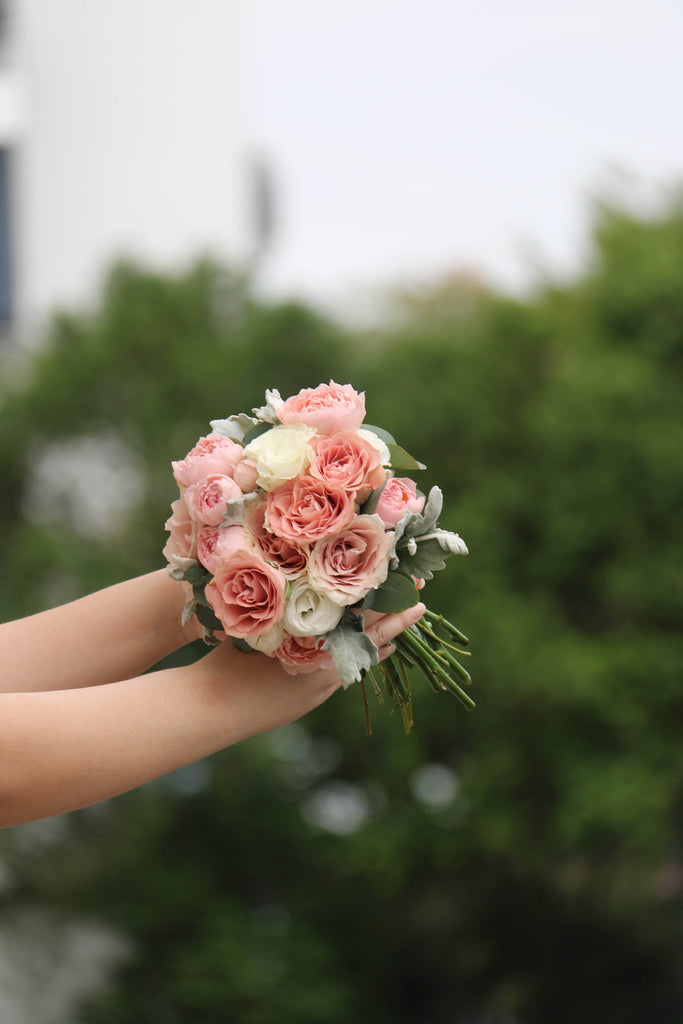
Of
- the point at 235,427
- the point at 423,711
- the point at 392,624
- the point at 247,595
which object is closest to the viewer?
the point at 247,595

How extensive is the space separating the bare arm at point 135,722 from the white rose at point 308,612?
10cm

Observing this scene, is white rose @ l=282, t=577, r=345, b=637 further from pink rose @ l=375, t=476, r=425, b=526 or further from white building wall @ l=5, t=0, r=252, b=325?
white building wall @ l=5, t=0, r=252, b=325

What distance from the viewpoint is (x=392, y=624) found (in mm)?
A: 1880

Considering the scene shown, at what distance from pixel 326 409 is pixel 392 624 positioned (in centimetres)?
36

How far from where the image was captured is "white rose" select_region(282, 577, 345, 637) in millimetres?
1776

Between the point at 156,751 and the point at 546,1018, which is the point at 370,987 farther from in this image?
the point at 156,751

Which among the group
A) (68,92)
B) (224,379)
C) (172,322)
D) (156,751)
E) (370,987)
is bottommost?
(156,751)

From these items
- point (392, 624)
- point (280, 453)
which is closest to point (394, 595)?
point (392, 624)

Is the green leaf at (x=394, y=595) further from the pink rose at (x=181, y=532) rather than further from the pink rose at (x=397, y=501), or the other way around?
the pink rose at (x=181, y=532)

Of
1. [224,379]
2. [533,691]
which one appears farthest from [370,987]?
[224,379]

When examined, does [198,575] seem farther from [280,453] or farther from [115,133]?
[115,133]

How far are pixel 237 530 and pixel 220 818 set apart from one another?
6358 millimetres

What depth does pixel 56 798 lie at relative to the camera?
1.83 metres

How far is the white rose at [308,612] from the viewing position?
5.83 feet
